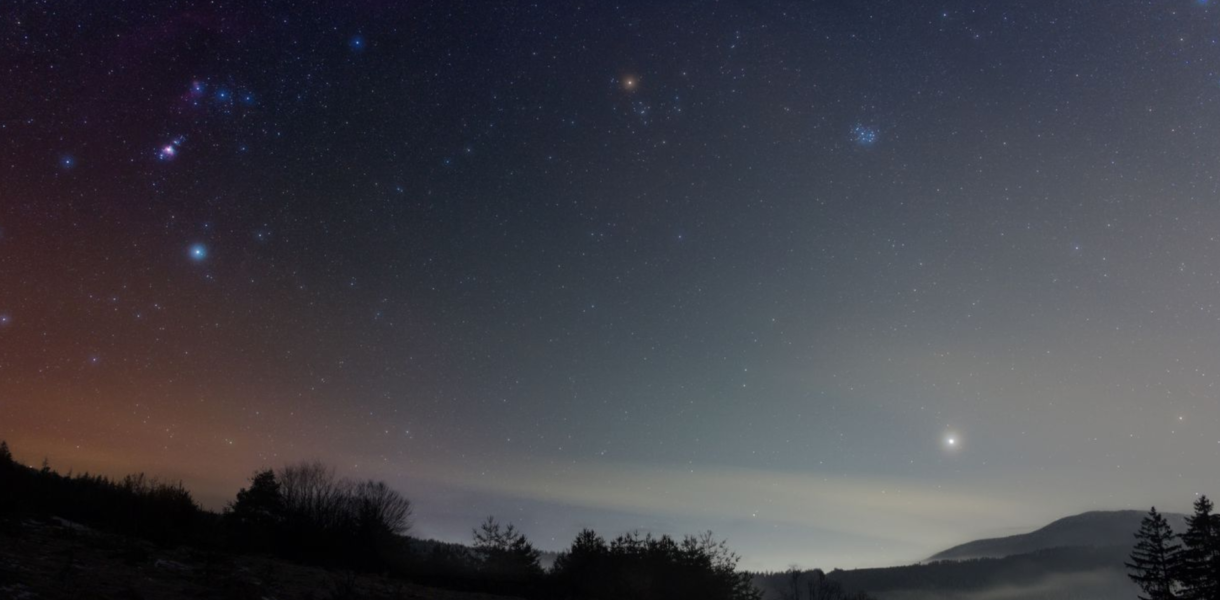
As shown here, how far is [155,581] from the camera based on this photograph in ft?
42.5

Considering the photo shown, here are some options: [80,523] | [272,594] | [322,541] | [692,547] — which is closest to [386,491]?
[322,541]

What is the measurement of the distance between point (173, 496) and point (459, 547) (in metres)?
36.3

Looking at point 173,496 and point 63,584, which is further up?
point 173,496

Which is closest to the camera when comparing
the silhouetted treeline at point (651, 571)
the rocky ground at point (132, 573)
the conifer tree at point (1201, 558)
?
the rocky ground at point (132, 573)

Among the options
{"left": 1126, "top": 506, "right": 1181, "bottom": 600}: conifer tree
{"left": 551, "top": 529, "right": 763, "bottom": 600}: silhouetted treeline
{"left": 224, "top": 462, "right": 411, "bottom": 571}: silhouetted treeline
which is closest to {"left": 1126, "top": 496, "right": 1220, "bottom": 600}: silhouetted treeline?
{"left": 1126, "top": 506, "right": 1181, "bottom": 600}: conifer tree

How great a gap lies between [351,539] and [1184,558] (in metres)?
66.8

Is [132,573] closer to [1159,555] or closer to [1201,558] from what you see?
[1201,558]

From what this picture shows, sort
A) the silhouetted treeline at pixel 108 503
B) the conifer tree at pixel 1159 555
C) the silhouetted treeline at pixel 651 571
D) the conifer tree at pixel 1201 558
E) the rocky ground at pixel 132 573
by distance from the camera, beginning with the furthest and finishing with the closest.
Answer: the conifer tree at pixel 1159 555, the conifer tree at pixel 1201 558, the silhouetted treeline at pixel 651 571, the silhouetted treeline at pixel 108 503, the rocky ground at pixel 132 573

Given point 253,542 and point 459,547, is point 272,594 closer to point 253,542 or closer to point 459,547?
point 253,542

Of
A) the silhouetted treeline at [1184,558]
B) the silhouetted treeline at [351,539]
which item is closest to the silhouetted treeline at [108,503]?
the silhouetted treeline at [351,539]

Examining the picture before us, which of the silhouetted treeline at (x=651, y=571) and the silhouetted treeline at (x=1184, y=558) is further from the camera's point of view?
the silhouetted treeline at (x=1184, y=558)

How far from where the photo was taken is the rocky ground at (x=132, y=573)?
11.1 meters

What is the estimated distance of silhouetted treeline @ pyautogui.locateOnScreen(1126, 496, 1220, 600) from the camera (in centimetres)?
5353

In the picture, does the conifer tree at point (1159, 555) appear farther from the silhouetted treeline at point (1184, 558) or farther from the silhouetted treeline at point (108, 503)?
the silhouetted treeline at point (108, 503)
